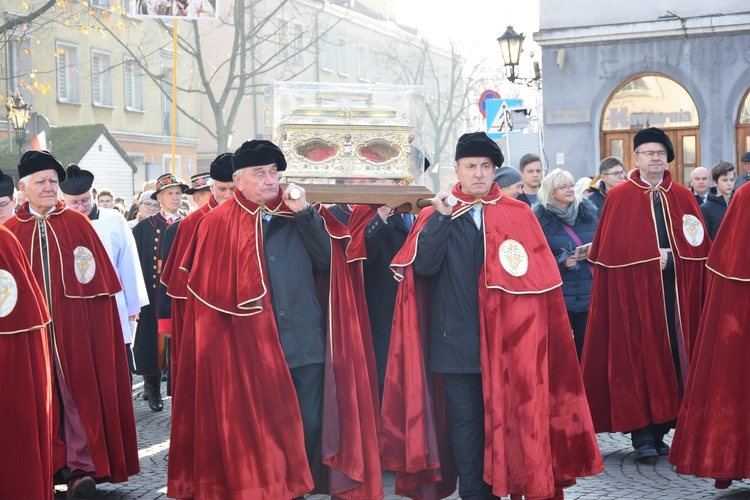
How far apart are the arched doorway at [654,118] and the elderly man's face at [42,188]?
1530 cm

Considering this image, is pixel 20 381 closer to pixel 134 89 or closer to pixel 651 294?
pixel 651 294

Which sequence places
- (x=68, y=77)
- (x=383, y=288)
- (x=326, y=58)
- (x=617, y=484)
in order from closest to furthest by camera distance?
(x=617, y=484) → (x=383, y=288) → (x=68, y=77) → (x=326, y=58)

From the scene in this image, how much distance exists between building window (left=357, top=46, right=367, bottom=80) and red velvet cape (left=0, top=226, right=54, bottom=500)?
50.4m

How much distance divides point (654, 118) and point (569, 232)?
1264 cm

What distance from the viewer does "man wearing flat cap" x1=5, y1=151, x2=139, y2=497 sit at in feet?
25.6

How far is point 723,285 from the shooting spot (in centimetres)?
741

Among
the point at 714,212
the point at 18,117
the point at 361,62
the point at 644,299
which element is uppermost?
the point at 361,62

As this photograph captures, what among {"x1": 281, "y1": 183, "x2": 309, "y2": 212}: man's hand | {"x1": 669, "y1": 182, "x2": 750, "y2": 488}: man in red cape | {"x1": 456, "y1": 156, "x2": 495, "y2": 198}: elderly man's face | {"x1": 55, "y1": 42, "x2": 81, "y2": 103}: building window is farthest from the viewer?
{"x1": 55, "y1": 42, "x2": 81, "y2": 103}: building window

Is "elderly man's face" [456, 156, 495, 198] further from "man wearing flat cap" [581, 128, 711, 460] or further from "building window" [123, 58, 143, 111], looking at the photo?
"building window" [123, 58, 143, 111]

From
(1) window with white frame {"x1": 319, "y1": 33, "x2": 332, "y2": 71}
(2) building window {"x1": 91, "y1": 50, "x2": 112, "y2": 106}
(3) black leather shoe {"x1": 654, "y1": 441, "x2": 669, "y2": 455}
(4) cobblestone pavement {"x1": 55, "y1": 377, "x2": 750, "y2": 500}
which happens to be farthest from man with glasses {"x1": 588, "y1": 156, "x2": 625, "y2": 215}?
(1) window with white frame {"x1": 319, "y1": 33, "x2": 332, "y2": 71}

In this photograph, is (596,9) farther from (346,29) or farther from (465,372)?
(346,29)

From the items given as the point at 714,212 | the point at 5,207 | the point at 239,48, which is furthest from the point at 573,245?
the point at 239,48

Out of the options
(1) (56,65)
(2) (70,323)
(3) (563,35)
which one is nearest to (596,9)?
(3) (563,35)

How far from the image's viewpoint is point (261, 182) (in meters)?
6.59
